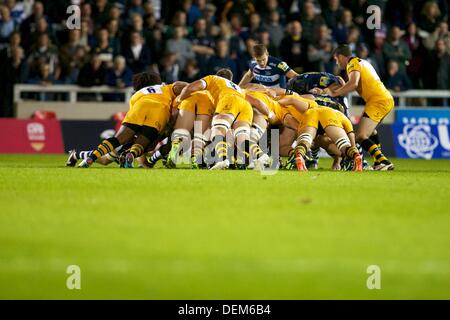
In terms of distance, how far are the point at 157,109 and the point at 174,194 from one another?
18.4 ft

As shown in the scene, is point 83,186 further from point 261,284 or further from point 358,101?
point 358,101

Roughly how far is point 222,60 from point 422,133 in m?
5.37

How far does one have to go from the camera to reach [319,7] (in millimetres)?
26188

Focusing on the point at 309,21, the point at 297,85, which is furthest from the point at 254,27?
the point at 297,85

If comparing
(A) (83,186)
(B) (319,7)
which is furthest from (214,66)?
(A) (83,186)

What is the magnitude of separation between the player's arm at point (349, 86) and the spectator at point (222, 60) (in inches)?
237

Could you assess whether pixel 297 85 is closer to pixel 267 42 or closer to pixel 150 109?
pixel 150 109

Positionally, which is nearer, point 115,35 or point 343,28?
point 115,35

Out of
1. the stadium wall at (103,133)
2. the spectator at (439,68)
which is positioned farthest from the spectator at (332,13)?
the stadium wall at (103,133)

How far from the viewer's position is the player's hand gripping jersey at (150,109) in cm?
1658

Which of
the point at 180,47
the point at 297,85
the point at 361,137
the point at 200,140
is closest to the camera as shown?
the point at 200,140

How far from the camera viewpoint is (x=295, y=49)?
78.8 ft

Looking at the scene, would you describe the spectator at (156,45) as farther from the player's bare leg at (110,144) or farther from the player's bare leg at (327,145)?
the player's bare leg at (327,145)

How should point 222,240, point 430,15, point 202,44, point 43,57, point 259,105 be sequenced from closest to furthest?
point 222,240 → point 259,105 → point 43,57 → point 202,44 → point 430,15
